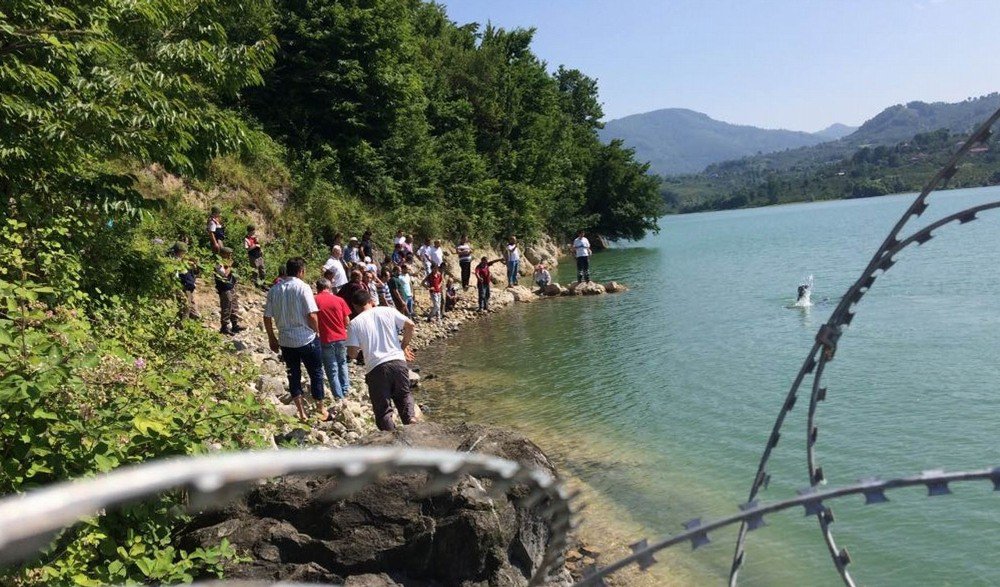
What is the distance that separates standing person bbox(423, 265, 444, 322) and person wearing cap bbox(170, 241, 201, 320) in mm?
8600

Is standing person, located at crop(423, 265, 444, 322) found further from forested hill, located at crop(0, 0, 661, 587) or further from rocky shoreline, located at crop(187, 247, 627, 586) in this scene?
rocky shoreline, located at crop(187, 247, 627, 586)

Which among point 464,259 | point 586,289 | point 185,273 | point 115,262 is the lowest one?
point 586,289

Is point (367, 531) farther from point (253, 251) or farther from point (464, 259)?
point (464, 259)

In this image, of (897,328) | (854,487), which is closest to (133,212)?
(854,487)

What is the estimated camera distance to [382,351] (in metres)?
8.53

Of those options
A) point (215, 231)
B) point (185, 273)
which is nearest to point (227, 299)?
point (185, 273)

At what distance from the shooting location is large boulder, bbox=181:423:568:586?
579cm

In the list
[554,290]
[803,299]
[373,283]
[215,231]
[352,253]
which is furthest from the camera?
[554,290]

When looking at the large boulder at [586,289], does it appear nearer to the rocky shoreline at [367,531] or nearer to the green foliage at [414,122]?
the green foliage at [414,122]

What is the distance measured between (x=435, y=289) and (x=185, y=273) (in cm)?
1056

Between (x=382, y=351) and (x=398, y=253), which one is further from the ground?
(x=398, y=253)

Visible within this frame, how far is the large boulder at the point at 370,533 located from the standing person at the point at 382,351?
7.42 ft

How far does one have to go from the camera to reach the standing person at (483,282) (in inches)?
988

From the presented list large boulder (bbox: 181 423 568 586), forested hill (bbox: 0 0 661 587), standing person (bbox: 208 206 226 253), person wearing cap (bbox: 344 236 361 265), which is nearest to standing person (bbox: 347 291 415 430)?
forested hill (bbox: 0 0 661 587)
